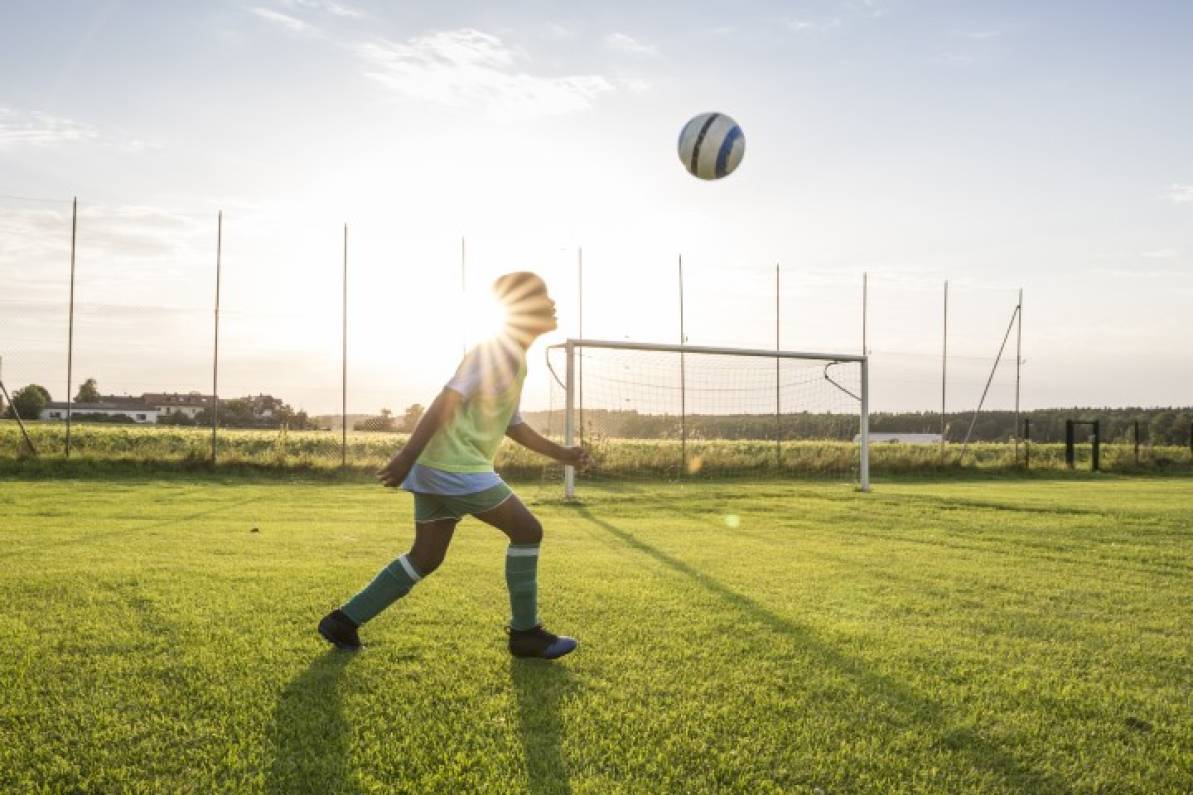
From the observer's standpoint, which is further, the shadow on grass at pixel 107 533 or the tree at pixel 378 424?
the tree at pixel 378 424

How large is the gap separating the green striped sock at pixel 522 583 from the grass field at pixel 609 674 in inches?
8.7

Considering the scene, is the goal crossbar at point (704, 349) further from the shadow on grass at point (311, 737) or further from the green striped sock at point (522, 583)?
the shadow on grass at point (311, 737)

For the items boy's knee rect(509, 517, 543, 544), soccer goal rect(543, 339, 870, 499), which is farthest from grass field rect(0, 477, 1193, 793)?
soccer goal rect(543, 339, 870, 499)

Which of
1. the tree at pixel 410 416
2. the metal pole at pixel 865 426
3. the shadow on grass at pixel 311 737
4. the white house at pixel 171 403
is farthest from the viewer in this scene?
the white house at pixel 171 403

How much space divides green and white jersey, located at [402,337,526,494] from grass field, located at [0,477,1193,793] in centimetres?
87

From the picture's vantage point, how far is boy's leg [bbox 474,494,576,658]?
4312 millimetres

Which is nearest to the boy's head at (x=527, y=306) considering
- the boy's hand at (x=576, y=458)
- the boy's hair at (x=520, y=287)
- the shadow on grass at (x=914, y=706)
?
the boy's hair at (x=520, y=287)

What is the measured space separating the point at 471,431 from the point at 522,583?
833mm

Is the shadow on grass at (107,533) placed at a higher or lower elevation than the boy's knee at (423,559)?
lower

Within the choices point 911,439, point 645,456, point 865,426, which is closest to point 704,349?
point 865,426

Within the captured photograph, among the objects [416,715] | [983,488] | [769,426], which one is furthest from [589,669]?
[769,426]

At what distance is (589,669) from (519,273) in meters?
1.97

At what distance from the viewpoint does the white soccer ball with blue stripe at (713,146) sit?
34.4 ft

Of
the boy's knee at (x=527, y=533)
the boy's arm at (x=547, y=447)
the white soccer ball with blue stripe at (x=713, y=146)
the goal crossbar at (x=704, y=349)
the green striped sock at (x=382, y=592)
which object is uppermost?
the white soccer ball with blue stripe at (x=713, y=146)
